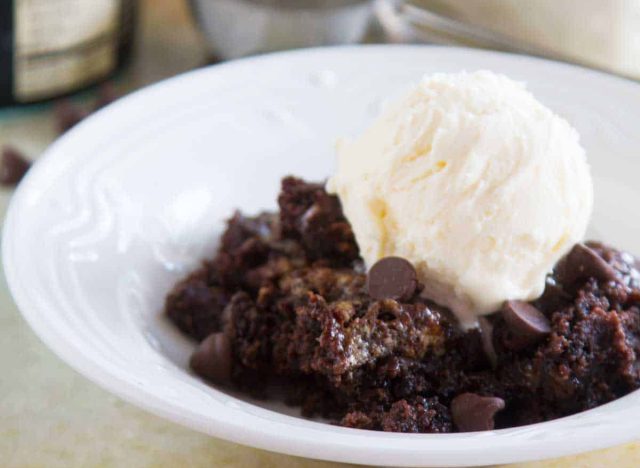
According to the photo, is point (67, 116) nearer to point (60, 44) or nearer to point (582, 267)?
point (60, 44)

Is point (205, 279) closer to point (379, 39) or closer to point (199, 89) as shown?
point (199, 89)

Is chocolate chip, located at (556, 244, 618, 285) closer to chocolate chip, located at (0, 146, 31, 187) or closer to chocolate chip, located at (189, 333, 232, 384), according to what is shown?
chocolate chip, located at (189, 333, 232, 384)

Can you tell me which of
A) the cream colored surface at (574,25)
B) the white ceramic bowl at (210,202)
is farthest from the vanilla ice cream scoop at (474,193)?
the cream colored surface at (574,25)

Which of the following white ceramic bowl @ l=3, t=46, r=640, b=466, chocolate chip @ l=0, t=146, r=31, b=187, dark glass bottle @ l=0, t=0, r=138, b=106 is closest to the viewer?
white ceramic bowl @ l=3, t=46, r=640, b=466

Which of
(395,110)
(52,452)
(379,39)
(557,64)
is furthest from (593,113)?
(52,452)

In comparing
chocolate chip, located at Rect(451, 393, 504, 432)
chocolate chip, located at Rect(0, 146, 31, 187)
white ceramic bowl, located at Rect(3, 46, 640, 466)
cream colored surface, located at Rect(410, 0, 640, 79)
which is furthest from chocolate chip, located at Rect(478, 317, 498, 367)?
chocolate chip, located at Rect(0, 146, 31, 187)

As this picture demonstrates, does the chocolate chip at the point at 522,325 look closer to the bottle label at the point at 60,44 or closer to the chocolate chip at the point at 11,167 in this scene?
the chocolate chip at the point at 11,167
